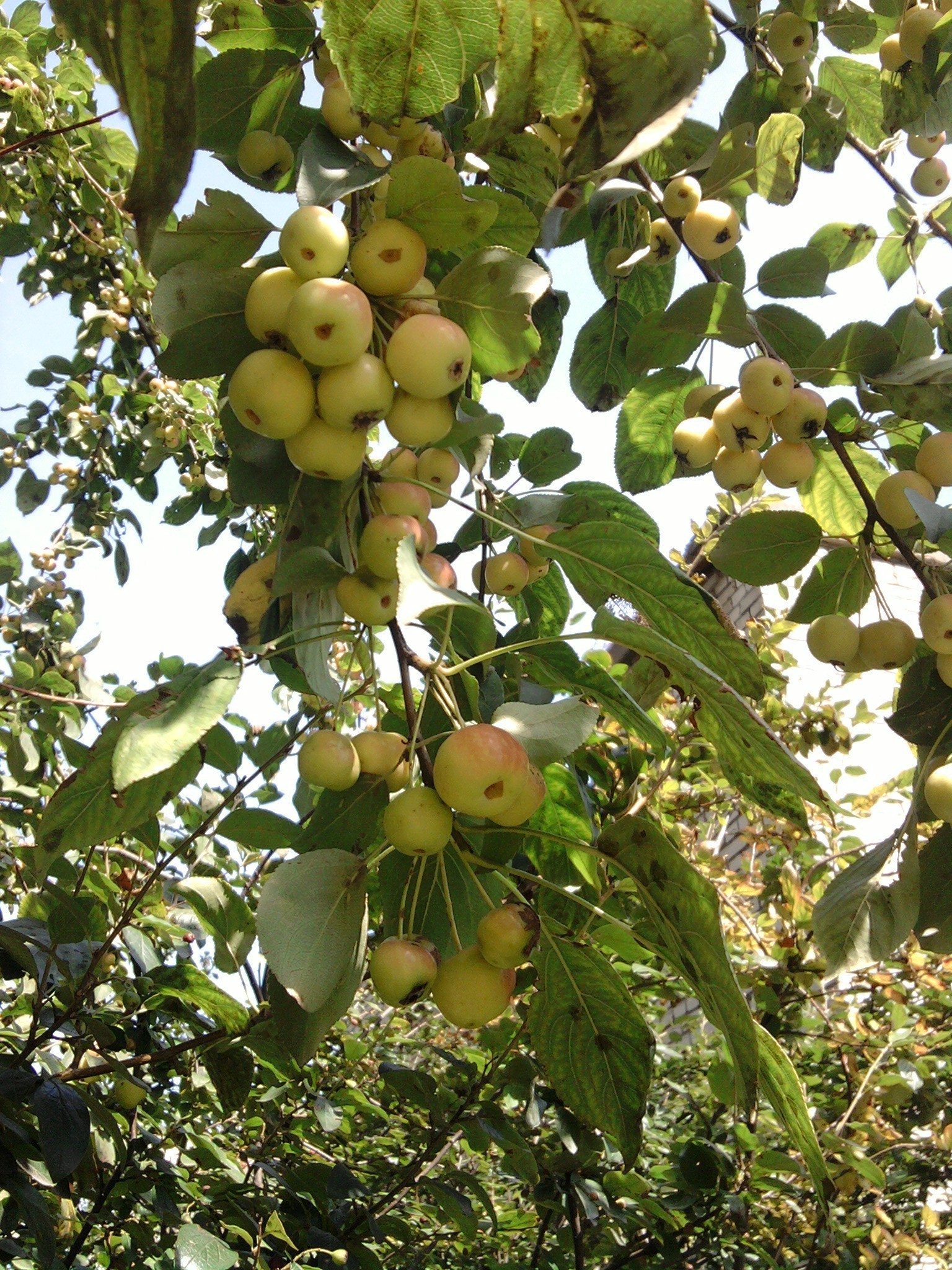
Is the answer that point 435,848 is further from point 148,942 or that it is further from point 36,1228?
point 148,942

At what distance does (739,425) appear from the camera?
1.53 m

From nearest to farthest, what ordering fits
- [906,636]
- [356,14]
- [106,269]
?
[356,14] → [906,636] → [106,269]

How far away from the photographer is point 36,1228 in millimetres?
1359

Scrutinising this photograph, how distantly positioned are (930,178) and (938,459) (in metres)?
0.94

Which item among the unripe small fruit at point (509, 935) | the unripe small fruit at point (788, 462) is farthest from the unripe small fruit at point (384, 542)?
the unripe small fruit at point (788, 462)

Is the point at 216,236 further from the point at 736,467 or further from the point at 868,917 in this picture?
the point at 868,917

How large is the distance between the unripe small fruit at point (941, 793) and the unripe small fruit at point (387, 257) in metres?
0.94

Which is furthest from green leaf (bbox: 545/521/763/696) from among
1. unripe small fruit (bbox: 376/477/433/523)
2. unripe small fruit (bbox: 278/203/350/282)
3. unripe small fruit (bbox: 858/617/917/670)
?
unripe small fruit (bbox: 858/617/917/670)

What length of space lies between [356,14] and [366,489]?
1.93 ft

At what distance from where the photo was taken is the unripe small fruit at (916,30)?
1631 millimetres

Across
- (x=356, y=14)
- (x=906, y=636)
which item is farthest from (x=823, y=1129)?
(x=356, y=14)

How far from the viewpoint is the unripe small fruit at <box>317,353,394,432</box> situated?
3.11ft


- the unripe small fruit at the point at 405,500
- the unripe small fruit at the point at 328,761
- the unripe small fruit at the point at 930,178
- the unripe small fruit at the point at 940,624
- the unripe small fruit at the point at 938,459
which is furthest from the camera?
the unripe small fruit at the point at 930,178

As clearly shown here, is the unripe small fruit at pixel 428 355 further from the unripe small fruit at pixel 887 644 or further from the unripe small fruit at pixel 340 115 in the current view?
the unripe small fruit at pixel 887 644
